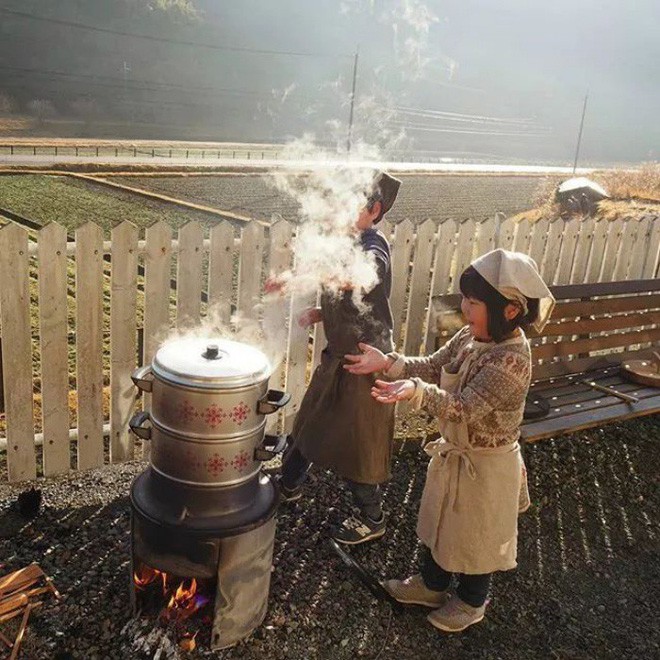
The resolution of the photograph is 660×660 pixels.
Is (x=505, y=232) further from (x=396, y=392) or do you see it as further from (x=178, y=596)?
(x=178, y=596)

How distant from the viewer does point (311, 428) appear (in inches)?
136

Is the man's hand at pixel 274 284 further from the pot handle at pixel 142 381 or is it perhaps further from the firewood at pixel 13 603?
the firewood at pixel 13 603

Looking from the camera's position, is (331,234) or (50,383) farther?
(50,383)

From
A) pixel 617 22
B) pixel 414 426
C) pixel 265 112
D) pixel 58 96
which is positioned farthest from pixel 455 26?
pixel 414 426

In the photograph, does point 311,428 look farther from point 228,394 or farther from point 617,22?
point 617,22

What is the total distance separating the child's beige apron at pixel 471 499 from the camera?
276 cm

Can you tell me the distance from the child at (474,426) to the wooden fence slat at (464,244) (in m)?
2.39

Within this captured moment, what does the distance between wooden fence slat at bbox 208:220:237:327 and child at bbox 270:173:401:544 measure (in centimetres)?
101

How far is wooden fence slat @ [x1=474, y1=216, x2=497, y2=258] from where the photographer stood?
5.37 meters

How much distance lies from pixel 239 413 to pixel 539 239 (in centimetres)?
416

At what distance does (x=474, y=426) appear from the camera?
2701mm

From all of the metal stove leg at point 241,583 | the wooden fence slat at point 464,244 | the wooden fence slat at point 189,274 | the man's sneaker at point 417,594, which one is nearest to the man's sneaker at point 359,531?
the man's sneaker at point 417,594

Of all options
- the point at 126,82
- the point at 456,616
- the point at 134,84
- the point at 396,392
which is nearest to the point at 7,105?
the point at 126,82

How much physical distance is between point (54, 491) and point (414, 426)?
2.54 metres
